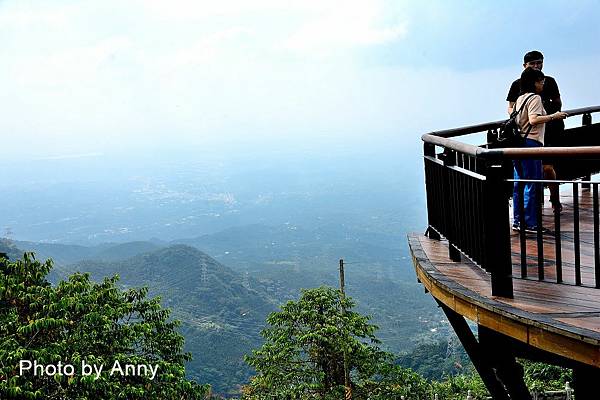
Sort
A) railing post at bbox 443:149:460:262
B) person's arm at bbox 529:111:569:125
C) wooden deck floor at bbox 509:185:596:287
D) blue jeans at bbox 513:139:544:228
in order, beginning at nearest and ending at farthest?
wooden deck floor at bbox 509:185:596:287, railing post at bbox 443:149:460:262, person's arm at bbox 529:111:569:125, blue jeans at bbox 513:139:544:228

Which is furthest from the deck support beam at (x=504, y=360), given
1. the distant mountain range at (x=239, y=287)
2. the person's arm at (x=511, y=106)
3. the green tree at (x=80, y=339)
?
the distant mountain range at (x=239, y=287)

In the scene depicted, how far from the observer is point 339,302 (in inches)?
628

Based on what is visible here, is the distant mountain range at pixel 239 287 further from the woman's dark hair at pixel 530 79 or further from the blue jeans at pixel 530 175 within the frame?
the woman's dark hair at pixel 530 79

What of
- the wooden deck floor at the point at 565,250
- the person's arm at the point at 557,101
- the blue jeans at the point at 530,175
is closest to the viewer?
the wooden deck floor at the point at 565,250

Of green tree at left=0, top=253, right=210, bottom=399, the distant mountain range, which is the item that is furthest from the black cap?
the distant mountain range

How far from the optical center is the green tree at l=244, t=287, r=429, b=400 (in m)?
14.4

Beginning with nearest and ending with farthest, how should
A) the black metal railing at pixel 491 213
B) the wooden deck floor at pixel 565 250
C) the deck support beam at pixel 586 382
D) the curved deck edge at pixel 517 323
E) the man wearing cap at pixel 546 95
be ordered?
1. the curved deck edge at pixel 517 323
2. the black metal railing at pixel 491 213
3. the deck support beam at pixel 586 382
4. the wooden deck floor at pixel 565 250
5. the man wearing cap at pixel 546 95

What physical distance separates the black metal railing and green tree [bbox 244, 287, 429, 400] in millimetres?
10152

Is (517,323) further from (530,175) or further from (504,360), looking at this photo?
(530,175)

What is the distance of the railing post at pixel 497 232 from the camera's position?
297 cm

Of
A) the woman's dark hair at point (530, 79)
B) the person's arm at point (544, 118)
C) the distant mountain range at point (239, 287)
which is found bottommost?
the distant mountain range at point (239, 287)

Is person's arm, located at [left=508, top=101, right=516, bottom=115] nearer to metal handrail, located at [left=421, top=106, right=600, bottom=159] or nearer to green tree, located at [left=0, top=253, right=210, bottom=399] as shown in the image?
metal handrail, located at [left=421, top=106, right=600, bottom=159]

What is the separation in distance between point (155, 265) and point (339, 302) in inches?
2949

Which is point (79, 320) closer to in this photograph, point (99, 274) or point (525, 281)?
point (525, 281)
